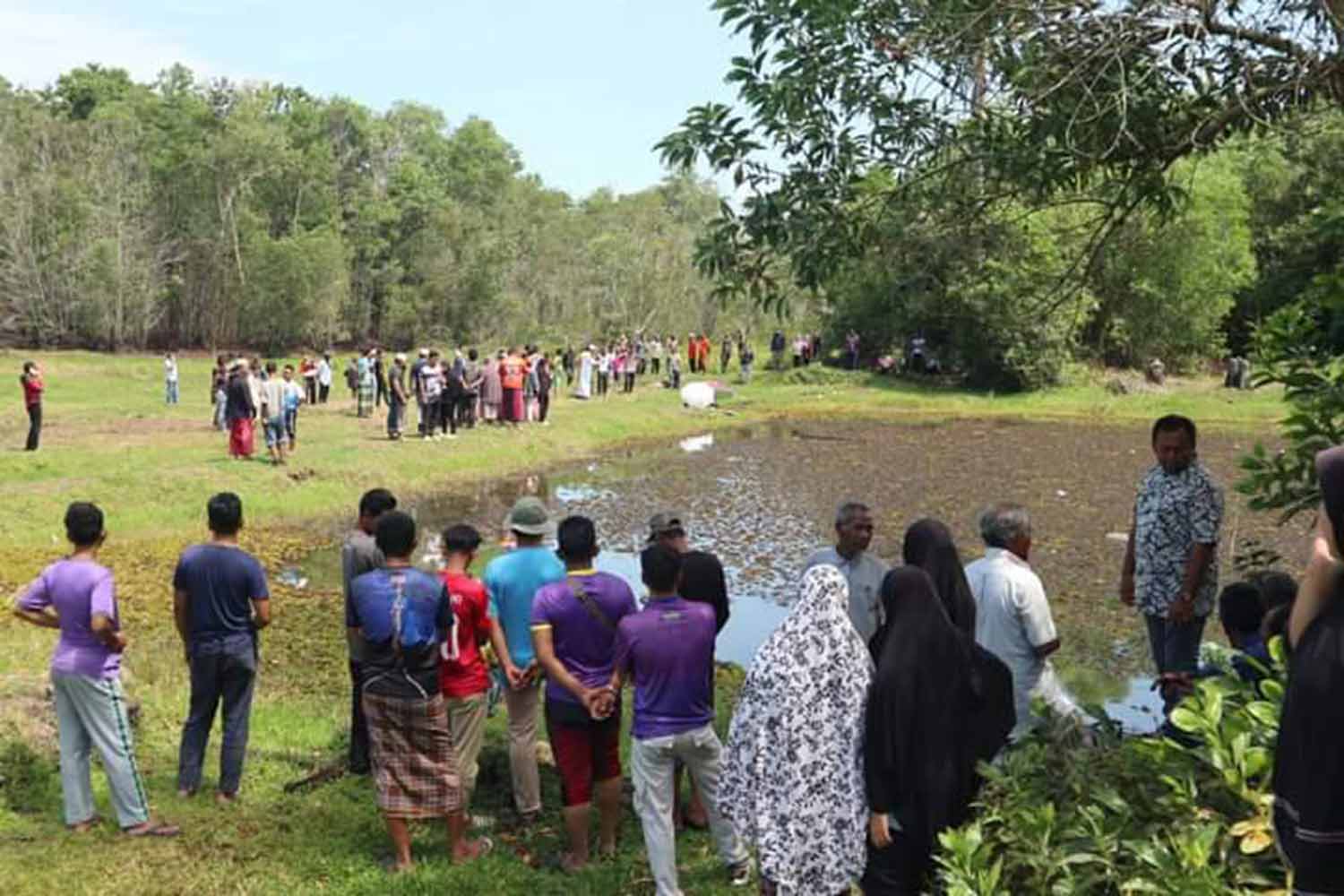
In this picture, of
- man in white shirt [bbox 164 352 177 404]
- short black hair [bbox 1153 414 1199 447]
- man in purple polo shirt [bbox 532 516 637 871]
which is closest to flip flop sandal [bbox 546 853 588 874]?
man in purple polo shirt [bbox 532 516 637 871]

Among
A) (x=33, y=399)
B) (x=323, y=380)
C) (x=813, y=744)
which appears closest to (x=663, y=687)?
(x=813, y=744)

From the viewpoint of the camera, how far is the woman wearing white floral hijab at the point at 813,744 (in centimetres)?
406

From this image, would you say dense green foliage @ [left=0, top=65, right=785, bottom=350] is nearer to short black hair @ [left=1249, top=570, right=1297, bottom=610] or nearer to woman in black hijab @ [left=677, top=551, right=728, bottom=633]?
woman in black hijab @ [left=677, top=551, right=728, bottom=633]

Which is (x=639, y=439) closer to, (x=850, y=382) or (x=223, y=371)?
(x=223, y=371)

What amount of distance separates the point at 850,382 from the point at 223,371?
23223 mm

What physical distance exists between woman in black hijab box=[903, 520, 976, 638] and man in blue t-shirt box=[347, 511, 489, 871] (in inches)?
87.5

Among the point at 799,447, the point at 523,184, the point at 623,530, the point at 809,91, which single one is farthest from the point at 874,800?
the point at 523,184

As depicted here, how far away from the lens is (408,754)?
539cm

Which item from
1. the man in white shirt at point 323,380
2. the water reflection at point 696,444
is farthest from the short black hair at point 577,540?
the man in white shirt at point 323,380

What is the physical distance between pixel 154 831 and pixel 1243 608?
17.5 ft

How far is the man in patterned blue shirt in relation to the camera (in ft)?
20.4

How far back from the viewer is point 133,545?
1442 cm

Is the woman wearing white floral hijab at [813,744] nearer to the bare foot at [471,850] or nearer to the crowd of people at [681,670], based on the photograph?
the crowd of people at [681,670]

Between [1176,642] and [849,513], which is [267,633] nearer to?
[849,513]
